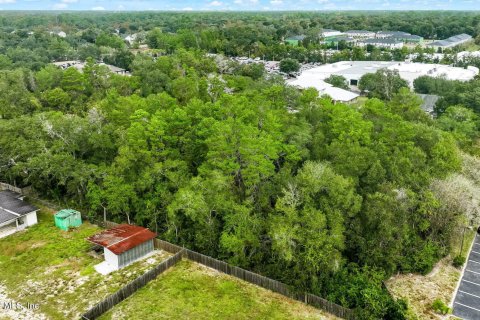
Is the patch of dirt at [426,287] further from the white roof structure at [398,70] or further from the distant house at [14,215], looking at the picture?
the white roof structure at [398,70]

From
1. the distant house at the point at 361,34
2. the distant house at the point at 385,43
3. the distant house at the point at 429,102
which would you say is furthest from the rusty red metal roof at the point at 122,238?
the distant house at the point at 361,34

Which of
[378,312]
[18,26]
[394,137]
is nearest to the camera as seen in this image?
[378,312]

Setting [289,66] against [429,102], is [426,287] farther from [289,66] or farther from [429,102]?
[289,66]

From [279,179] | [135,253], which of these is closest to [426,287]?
[279,179]

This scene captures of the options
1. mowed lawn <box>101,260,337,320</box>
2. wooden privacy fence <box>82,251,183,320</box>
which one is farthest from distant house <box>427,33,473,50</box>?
wooden privacy fence <box>82,251,183,320</box>

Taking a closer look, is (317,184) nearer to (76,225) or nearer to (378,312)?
(378,312)

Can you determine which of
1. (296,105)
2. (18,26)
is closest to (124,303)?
(296,105)
